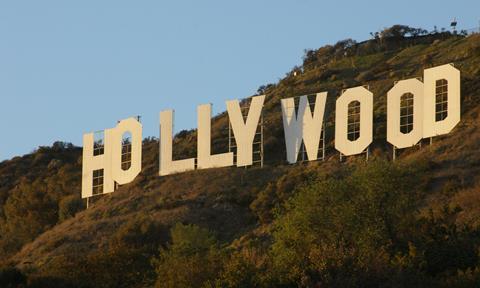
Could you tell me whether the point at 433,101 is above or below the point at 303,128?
above

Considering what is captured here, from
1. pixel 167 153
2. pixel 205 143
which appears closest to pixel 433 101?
pixel 205 143

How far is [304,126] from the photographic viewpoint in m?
71.8

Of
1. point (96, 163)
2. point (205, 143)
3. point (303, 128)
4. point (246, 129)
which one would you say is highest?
point (246, 129)

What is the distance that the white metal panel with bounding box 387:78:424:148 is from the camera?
226 feet

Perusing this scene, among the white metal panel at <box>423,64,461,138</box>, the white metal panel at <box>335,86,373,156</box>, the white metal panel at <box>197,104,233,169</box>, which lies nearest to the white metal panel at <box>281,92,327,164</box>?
the white metal panel at <box>335,86,373,156</box>

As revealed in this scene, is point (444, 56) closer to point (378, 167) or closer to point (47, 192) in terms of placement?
point (47, 192)

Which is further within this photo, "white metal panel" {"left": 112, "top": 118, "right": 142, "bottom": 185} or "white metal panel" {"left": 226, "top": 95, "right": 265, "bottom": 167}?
"white metal panel" {"left": 112, "top": 118, "right": 142, "bottom": 185}

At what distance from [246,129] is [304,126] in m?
3.46

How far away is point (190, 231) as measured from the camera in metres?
63.9

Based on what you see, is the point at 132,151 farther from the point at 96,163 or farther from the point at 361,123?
the point at 361,123

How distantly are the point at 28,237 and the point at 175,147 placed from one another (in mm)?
10772

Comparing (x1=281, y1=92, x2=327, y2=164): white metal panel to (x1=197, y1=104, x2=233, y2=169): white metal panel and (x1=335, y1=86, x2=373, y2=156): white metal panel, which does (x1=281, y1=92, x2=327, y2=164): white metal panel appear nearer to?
(x1=335, y1=86, x2=373, y2=156): white metal panel

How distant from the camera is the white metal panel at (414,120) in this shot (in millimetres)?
68875

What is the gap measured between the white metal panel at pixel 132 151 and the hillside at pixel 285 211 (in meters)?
1.26
